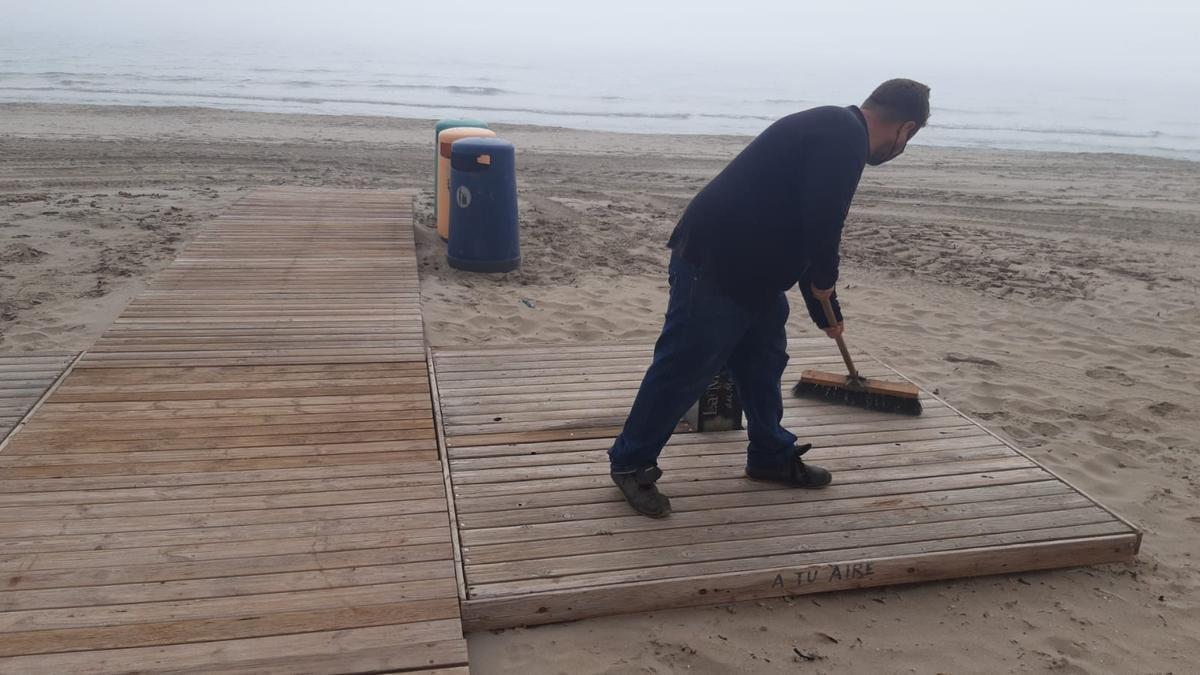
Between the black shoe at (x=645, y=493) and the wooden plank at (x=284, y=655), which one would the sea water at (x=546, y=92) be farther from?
the wooden plank at (x=284, y=655)

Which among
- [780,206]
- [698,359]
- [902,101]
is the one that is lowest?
[698,359]

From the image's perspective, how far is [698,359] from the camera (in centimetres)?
307

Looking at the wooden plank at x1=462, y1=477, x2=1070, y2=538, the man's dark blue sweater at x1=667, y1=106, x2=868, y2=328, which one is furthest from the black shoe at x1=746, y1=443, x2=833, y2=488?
the man's dark blue sweater at x1=667, y1=106, x2=868, y2=328

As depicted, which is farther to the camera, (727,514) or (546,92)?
(546,92)

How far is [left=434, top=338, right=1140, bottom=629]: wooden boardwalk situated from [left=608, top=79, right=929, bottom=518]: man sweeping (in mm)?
267

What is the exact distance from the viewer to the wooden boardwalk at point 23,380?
12.5 ft

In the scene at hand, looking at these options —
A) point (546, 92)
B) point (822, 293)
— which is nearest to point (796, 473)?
point (822, 293)

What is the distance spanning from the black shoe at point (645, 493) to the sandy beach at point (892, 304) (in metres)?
0.44

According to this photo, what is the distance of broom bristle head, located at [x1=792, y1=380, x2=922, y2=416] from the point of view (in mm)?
4273

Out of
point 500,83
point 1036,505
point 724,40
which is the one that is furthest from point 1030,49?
point 1036,505

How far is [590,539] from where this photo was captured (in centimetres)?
306

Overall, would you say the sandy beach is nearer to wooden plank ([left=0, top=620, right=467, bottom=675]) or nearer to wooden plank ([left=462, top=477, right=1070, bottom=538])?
wooden plank ([left=0, top=620, right=467, bottom=675])

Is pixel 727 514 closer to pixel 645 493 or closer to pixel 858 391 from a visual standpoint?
pixel 645 493

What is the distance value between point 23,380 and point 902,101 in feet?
13.9
